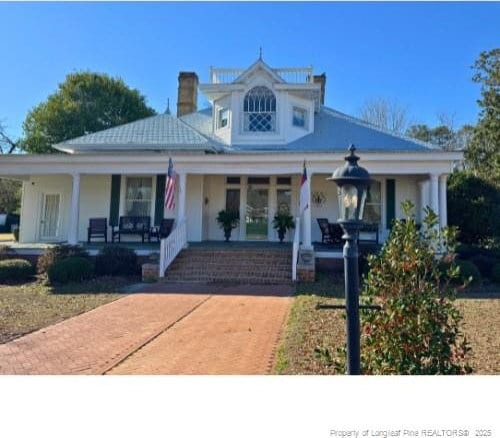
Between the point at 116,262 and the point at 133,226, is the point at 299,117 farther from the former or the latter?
the point at 116,262

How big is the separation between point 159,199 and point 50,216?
492 cm

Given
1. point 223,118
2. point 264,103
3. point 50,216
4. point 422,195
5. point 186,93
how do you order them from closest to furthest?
1. point 422,195
2. point 264,103
3. point 50,216
4. point 223,118
5. point 186,93

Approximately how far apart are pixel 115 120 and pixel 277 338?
30067 mm

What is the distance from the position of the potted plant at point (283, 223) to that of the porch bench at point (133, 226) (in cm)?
475

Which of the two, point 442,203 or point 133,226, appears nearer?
point 442,203

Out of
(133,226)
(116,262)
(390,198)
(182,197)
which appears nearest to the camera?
(116,262)

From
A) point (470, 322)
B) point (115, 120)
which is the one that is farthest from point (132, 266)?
point (115, 120)

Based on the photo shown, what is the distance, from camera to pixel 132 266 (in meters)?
12.2

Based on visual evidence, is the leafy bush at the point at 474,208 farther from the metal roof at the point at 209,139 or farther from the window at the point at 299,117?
the window at the point at 299,117

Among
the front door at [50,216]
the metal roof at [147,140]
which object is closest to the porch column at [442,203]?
the metal roof at [147,140]

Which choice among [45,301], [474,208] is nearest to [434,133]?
[474,208]

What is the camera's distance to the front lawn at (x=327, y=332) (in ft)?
16.1

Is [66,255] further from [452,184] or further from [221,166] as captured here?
[452,184]

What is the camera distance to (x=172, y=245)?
39.5 ft
